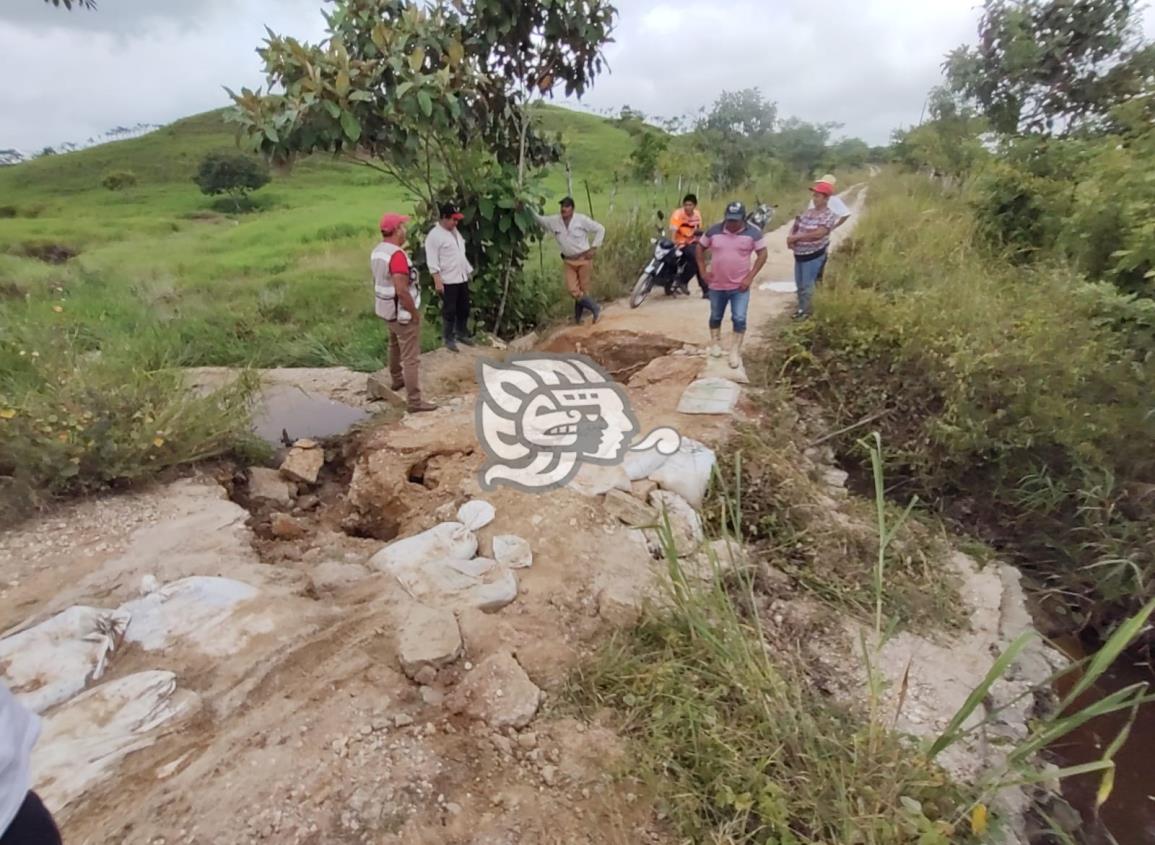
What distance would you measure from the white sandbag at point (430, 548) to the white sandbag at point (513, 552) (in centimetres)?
12

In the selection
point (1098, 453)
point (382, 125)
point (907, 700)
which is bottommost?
point (907, 700)

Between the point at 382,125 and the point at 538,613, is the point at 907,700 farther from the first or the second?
the point at 382,125

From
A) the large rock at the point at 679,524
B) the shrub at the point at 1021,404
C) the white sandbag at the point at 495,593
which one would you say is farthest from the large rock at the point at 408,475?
the shrub at the point at 1021,404

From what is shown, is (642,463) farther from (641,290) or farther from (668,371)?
(641,290)

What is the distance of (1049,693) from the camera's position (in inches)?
141

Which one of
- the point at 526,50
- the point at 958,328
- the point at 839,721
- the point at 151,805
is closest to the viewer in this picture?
the point at 151,805

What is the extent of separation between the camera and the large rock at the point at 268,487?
423cm

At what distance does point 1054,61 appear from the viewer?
11.0 meters

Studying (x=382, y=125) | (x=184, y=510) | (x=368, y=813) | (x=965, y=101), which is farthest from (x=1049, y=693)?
(x=965, y=101)

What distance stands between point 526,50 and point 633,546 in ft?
14.9

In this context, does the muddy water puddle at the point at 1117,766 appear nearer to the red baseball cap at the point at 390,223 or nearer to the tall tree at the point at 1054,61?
the red baseball cap at the point at 390,223

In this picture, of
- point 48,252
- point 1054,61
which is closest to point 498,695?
point 1054,61

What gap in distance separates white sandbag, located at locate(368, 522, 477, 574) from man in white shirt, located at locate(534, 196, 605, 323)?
340 cm

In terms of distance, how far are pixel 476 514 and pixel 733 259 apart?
2.47m
